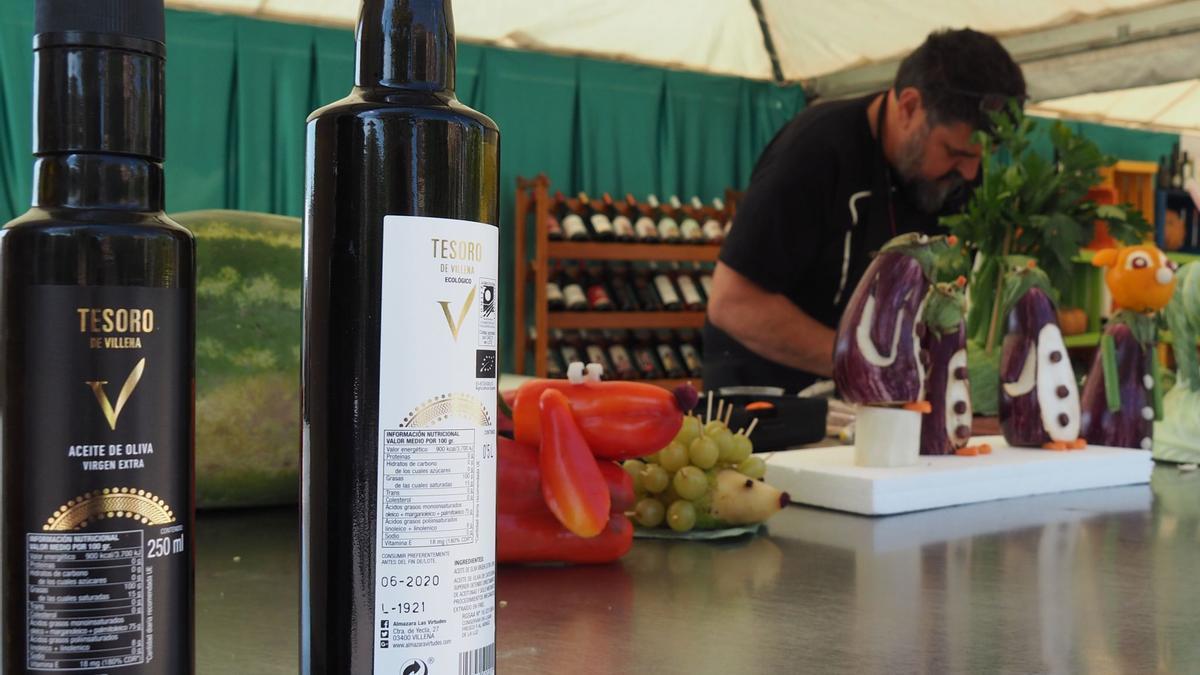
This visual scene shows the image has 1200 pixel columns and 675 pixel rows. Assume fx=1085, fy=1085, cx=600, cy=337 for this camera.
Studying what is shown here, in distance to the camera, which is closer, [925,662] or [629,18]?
[925,662]

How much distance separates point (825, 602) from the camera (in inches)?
29.5

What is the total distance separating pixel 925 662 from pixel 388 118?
426 mm

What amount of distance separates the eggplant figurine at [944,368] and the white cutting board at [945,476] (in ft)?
0.08

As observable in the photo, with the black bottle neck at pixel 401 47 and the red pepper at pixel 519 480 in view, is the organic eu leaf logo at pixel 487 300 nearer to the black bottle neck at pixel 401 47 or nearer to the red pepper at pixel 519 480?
the black bottle neck at pixel 401 47

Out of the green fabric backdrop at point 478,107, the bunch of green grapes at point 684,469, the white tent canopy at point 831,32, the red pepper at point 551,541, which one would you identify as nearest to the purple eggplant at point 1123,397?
the bunch of green grapes at point 684,469

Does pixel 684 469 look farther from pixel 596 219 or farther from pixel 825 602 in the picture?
pixel 596 219

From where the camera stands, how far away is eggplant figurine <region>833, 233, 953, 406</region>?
1.15m

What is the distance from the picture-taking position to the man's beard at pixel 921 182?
Result: 9.03 feet

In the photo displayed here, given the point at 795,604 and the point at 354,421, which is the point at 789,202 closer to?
the point at 795,604

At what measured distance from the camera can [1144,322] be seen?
1429 mm

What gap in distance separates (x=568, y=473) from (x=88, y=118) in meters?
0.39

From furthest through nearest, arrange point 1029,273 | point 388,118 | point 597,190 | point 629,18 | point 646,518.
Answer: point 597,190 < point 629,18 < point 1029,273 < point 646,518 < point 388,118

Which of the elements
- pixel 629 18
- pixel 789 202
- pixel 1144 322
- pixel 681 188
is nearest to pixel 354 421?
pixel 1144 322

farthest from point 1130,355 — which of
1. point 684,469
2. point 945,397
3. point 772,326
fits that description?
point 772,326
